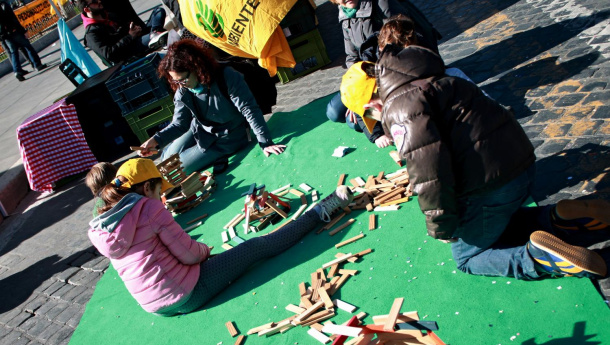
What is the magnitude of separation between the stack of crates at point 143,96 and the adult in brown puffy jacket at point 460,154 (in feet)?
19.3

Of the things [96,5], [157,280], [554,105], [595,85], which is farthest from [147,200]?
[96,5]

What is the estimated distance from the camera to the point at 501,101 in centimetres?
575

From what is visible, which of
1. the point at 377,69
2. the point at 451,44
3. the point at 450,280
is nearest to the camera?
the point at 377,69

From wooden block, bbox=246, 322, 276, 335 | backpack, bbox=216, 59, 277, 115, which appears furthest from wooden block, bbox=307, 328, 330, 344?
backpack, bbox=216, 59, 277, 115

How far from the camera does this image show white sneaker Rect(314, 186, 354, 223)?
16.2 feet

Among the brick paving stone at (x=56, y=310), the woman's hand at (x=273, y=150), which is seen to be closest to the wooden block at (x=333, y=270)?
the woman's hand at (x=273, y=150)

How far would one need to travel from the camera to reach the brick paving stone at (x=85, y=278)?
5913 mm

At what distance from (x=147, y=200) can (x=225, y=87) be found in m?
2.84

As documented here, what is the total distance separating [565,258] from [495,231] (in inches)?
18.6

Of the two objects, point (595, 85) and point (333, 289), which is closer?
point (333, 289)

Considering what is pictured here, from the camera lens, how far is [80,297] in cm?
574

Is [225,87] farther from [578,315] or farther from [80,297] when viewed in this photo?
[578,315]

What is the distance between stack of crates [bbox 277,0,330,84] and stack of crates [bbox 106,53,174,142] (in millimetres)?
2108

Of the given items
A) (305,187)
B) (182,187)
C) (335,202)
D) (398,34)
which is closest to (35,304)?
(182,187)
